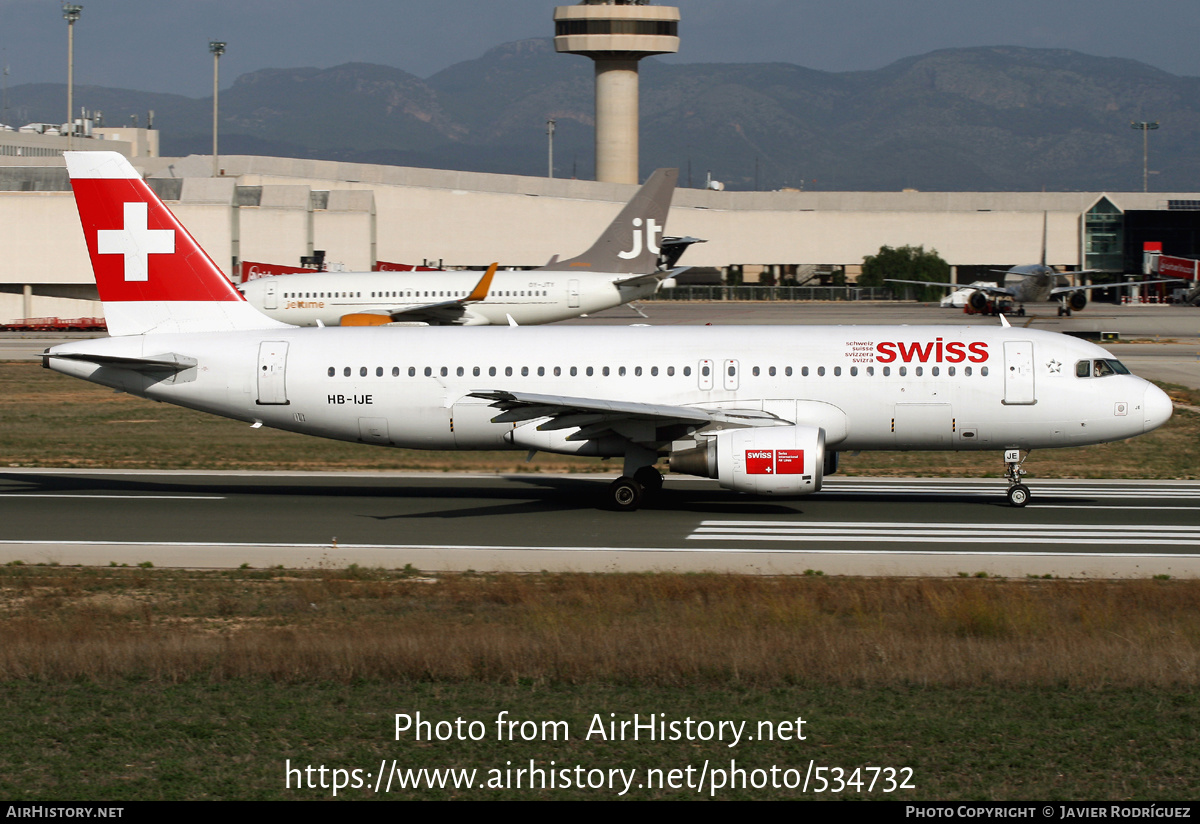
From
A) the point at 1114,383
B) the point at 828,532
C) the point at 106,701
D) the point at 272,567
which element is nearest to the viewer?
the point at 106,701

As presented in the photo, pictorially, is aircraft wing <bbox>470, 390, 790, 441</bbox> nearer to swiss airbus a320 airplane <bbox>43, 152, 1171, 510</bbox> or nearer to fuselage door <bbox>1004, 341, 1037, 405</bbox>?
swiss airbus a320 airplane <bbox>43, 152, 1171, 510</bbox>

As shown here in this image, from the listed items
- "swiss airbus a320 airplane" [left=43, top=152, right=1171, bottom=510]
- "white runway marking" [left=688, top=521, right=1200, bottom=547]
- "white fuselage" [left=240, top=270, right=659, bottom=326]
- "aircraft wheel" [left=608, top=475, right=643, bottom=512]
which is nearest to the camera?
"white runway marking" [left=688, top=521, right=1200, bottom=547]


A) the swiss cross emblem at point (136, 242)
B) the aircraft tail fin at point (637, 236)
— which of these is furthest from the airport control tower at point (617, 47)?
the swiss cross emblem at point (136, 242)

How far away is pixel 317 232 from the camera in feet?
338

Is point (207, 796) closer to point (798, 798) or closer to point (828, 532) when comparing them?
point (798, 798)

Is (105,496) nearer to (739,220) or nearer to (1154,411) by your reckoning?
(1154,411)

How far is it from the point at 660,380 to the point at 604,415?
2093 millimetres

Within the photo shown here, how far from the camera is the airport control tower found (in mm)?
164750

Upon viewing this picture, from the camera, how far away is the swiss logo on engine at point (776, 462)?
81.4 ft

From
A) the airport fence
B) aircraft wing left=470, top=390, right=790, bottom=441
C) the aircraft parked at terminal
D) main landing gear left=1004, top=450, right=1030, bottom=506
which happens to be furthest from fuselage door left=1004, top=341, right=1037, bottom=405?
the airport fence

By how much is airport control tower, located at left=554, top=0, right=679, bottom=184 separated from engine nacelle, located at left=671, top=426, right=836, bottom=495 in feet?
466

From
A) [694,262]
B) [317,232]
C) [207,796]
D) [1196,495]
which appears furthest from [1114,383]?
[694,262]

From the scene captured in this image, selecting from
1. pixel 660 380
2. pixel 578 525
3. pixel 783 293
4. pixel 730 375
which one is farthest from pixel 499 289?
pixel 783 293
